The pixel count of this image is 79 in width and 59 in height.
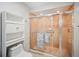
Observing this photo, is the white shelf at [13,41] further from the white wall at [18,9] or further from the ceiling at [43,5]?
the ceiling at [43,5]

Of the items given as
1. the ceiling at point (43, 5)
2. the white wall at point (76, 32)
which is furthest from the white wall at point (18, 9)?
the white wall at point (76, 32)

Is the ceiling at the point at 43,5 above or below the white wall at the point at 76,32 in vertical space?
above

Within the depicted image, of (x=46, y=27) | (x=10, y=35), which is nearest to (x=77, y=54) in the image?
(x=46, y=27)

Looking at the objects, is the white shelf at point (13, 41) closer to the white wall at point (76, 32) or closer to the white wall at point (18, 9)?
the white wall at point (18, 9)

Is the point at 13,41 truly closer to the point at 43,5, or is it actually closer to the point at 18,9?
the point at 18,9

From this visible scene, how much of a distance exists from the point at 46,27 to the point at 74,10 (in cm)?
36

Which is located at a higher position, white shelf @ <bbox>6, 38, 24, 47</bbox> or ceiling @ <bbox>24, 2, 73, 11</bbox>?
ceiling @ <bbox>24, 2, 73, 11</bbox>

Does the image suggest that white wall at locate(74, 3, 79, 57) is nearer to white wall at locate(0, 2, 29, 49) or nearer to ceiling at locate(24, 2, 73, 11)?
ceiling at locate(24, 2, 73, 11)

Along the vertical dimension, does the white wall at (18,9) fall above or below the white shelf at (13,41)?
above

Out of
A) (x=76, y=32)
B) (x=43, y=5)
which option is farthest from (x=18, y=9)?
(x=76, y=32)

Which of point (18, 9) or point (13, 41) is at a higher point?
point (18, 9)

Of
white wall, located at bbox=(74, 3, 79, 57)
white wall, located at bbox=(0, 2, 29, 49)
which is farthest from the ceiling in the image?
white wall, located at bbox=(74, 3, 79, 57)

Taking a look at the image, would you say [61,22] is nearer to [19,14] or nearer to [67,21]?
[67,21]

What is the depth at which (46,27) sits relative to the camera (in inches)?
44.1
